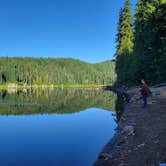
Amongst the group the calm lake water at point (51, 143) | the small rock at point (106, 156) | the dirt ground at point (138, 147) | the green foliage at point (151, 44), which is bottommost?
the calm lake water at point (51, 143)

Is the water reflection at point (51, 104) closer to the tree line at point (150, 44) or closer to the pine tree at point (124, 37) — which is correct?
the tree line at point (150, 44)

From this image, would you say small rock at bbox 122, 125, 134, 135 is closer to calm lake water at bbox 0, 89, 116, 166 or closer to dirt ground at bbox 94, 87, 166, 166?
dirt ground at bbox 94, 87, 166, 166

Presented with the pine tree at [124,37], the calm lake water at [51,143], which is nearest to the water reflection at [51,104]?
the calm lake water at [51,143]

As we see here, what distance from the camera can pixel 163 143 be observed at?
7273mm

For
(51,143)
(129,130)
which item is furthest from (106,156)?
(51,143)

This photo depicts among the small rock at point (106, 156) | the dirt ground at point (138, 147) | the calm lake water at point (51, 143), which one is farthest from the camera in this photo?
the calm lake water at point (51, 143)

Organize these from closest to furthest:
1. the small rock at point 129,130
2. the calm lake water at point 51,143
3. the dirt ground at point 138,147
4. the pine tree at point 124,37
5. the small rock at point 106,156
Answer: the dirt ground at point 138,147, the small rock at point 106,156, the calm lake water at point 51,143, the small rock at point 129,130, the pine tree at point 124,37

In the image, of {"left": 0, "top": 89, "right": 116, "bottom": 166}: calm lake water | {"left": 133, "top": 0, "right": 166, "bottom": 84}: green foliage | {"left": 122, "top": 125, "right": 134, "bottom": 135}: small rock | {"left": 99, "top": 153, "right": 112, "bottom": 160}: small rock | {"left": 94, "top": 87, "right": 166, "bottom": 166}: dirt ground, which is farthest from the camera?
{"left": 133, "top": 0, "right": 166, "bottom": 84}: green foliage

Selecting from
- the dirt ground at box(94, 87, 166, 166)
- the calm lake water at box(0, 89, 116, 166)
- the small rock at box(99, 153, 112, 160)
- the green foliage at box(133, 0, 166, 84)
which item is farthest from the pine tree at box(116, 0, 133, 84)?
the small rock at box(99, 153, 112, 160)

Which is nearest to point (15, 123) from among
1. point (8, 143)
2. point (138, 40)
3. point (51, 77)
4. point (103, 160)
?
point (8, 143)

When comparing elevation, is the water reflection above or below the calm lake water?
above

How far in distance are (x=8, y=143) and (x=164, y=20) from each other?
2404 cm

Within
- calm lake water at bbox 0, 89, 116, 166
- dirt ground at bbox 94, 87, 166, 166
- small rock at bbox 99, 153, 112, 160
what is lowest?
calm lake water at bbox 0, 89, 116, 166

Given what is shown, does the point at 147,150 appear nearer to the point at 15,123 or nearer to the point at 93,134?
the point at 93,134
